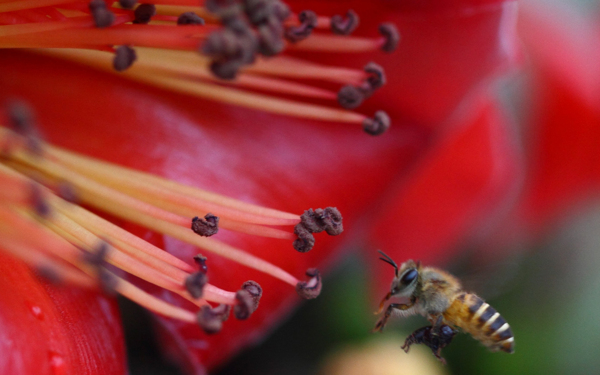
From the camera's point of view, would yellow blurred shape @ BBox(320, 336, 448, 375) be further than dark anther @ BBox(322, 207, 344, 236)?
Yes

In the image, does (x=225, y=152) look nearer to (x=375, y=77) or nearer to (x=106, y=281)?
(x=375, y=77)

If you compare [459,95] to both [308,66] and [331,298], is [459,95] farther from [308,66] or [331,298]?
[331,298]

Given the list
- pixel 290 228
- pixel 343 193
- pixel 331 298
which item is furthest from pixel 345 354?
pixel 290 228

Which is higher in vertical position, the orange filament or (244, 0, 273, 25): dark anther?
(244, 0, 273, 25): dark anther

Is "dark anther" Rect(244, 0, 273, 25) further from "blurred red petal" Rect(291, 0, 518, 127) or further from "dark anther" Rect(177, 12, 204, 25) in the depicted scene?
"blurred red petal" Rect(291, 0, 518, 127)

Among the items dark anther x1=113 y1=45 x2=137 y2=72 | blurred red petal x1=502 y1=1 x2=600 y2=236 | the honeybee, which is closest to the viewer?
dark anther x1=113 y1=45 x2=137 y2=72

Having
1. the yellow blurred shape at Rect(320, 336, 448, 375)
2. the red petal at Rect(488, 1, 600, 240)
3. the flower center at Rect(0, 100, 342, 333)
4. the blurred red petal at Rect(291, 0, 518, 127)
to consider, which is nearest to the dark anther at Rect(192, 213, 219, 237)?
the flower center at Rect(0, 100, 342, 333)

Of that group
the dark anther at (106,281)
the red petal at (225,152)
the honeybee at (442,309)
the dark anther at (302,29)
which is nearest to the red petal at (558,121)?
the red petal at (225,152)

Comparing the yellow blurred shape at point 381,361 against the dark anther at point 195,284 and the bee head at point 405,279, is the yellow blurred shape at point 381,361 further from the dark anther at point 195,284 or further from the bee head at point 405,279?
the dark anther at point 195,284
